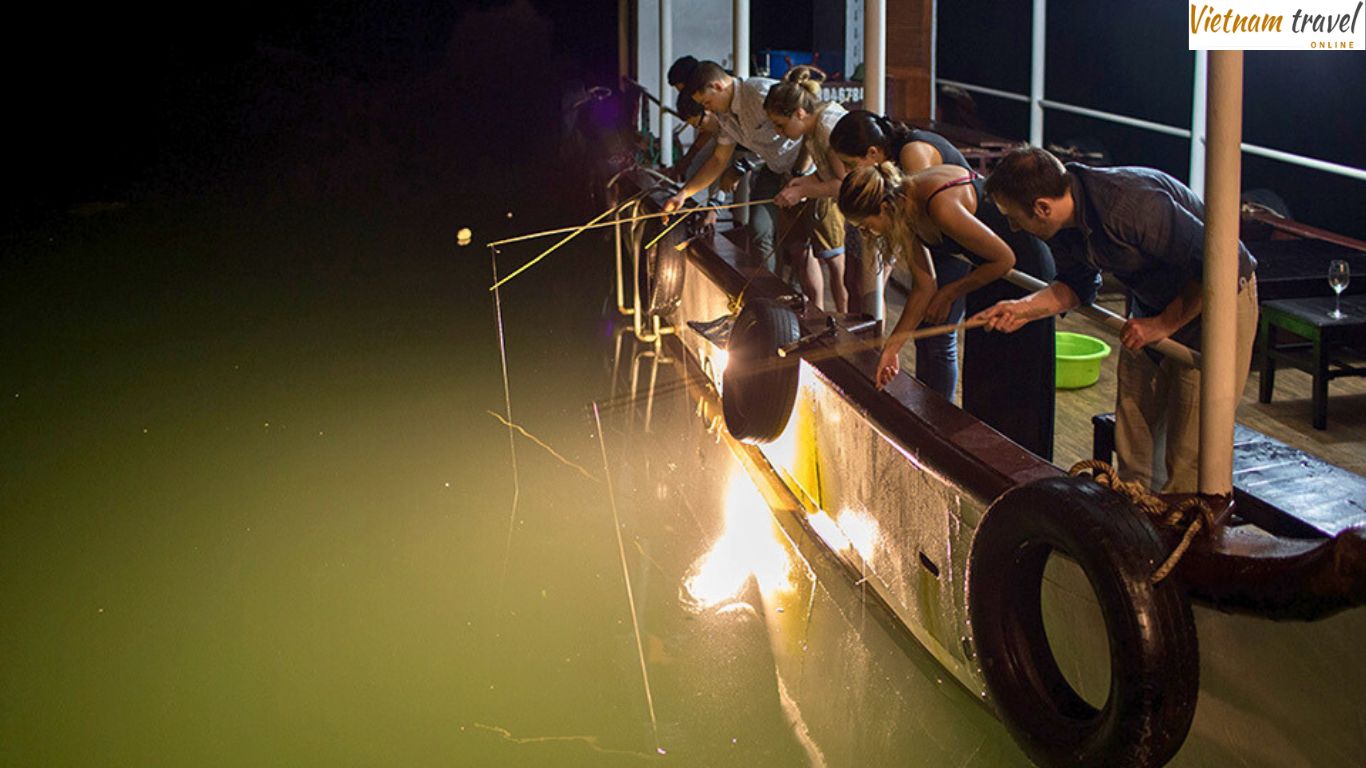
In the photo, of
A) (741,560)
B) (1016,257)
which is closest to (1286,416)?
(1016,257)

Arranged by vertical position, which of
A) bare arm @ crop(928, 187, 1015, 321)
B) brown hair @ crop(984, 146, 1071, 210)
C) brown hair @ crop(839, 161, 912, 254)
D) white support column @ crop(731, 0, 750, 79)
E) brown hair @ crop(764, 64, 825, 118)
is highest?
white support column @ crop(731, 0, 750, 79)

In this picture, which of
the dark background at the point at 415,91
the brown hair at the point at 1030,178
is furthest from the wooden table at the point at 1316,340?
the dark background at the point at 415,91

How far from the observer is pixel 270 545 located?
6.23 metres

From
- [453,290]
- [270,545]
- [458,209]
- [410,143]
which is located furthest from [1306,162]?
[410,143]

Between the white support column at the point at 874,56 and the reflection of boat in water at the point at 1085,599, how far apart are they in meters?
1.14

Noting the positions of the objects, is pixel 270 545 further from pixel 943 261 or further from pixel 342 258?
pixel 342 258

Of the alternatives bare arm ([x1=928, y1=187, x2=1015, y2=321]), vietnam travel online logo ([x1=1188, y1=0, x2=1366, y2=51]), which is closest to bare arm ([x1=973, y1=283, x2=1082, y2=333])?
bare arm ([x1=928, y1=187, x2=1015, y2=321])

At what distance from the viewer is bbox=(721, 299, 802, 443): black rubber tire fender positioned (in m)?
5.96

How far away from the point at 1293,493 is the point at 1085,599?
57cm

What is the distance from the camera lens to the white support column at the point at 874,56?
5492 mm

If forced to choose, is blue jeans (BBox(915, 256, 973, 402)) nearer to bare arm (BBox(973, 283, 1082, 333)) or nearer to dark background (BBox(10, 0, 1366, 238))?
bare arm (BBox(973, 283, 1082, 333))

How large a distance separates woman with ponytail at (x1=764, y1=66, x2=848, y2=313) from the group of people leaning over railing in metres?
0.01

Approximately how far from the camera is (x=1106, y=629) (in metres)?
3.28

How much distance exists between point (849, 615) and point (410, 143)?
16065mm
